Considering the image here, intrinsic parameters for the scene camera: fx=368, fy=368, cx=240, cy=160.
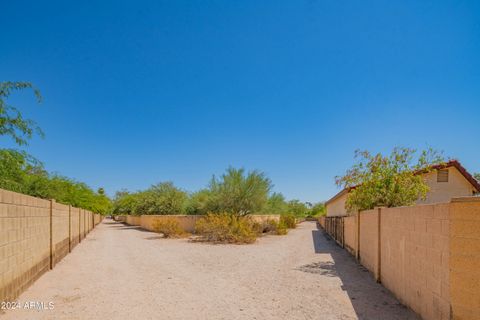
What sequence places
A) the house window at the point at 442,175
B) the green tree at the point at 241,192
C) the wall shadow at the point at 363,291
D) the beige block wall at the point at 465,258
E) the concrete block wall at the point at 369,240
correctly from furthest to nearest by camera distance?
1. the green tree at the point at 241,192
2. the house window at the point at 442,175
3. the concrete block wall at the point at 369,240
4. the wall shadow at the point at 363,291
5. the beige block wall at the point at 465,258

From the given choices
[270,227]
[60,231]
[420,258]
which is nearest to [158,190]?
[270,227]

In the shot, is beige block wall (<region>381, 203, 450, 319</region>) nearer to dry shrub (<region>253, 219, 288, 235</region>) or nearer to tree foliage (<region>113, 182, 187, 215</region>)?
dry shrub (<region>253, 219, 288, 235</region>)

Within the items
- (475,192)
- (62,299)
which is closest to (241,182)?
(475,192)

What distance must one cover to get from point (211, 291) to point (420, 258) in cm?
438

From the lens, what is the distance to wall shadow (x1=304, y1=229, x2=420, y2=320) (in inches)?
252

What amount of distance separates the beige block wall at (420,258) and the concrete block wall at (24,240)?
7.04 meters

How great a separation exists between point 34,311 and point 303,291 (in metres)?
5.34

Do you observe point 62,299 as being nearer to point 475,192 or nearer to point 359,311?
point 359,311

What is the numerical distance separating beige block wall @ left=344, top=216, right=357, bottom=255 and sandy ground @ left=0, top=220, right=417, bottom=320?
162 centimetres

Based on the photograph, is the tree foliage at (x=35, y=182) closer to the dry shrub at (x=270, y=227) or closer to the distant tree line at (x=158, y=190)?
the distant tree line at (x=158, y=190)

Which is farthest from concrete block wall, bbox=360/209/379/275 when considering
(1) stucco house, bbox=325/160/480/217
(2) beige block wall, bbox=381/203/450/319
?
(1) stucco house, bbox=325/160/480/217

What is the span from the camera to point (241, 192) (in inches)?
1091

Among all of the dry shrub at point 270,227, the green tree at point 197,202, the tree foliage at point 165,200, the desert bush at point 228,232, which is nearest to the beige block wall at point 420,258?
the desert bush at point 228,232

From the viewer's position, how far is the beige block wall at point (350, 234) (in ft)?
47.8
